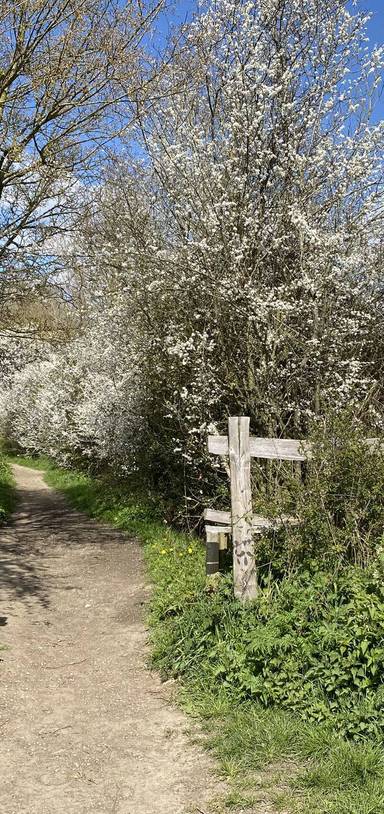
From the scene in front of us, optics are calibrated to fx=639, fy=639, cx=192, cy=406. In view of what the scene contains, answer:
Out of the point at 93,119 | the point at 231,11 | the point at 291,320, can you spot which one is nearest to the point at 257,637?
the point at 291,320

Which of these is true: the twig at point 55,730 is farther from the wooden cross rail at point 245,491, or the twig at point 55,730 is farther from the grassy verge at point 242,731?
the wooden cross rail at point 245,491

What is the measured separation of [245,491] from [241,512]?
0.63 ft

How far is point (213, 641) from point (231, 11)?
26.1 feet

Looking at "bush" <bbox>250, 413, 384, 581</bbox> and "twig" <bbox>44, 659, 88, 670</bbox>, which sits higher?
"bush" <bbox>250, 413, 384, 581</bbox>

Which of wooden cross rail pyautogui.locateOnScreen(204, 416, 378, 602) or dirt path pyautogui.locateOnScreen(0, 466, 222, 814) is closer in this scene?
dirt path pyautogui.locateOnScreen(0, 466, 222, 814)

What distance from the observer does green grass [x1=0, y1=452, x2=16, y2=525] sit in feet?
47.5

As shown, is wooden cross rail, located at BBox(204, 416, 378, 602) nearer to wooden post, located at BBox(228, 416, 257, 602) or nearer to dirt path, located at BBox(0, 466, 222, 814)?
wooden post, located at BBox(228, 416, 257, 602)

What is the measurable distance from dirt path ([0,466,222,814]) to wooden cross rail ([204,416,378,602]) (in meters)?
1.19

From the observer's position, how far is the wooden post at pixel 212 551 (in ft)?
20.5

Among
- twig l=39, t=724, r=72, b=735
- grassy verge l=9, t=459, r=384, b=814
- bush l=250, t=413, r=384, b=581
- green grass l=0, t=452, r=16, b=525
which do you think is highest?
bush l=250, t=413, r=384, b=581

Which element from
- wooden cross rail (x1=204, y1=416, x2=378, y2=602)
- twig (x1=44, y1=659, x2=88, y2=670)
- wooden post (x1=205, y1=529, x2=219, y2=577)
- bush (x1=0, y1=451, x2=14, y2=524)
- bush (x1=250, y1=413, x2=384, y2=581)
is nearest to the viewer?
bush (x1=250, y1=413, x2=384, y2=581)

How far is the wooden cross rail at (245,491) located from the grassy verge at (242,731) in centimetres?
28

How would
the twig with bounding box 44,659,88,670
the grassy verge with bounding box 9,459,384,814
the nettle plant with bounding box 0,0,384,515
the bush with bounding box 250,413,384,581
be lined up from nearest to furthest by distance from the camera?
the grassy verge with bounding box 9,459,384,814, the bush with bounding box 250,413,384,581, the twig with bounding box 44,659,88,670, the nettle plant with bounding box 0,0,384,515

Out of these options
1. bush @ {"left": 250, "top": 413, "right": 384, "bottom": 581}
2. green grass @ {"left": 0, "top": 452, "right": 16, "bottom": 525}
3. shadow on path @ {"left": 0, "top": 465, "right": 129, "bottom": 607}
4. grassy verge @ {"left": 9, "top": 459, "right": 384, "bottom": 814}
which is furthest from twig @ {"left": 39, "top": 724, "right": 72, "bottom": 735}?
green grass @ {"left": 0, "top": 452, "right": 16, "bottom": 525}
